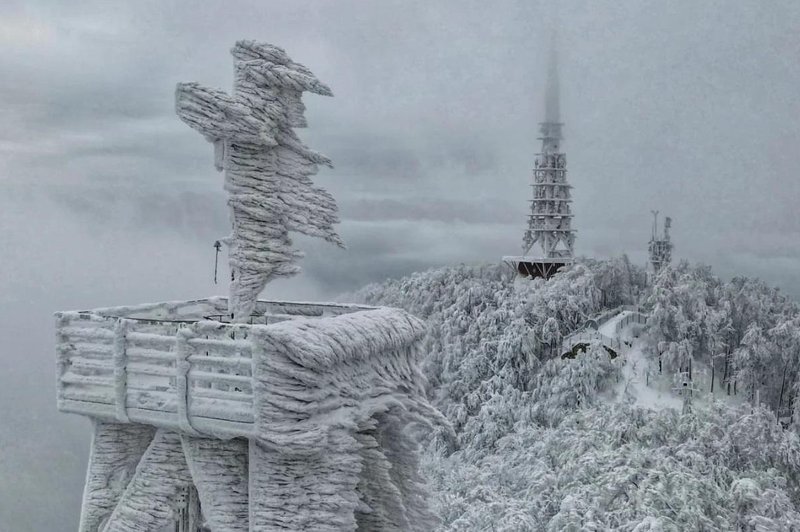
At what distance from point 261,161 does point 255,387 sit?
2028 mm

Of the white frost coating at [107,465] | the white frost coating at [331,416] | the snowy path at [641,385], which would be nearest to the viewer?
the white frost coating at [331,416]

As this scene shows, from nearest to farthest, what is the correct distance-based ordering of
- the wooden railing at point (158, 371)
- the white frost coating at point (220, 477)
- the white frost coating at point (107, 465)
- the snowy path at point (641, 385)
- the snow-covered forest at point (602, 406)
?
the wooden railing at point (158, 371) → the white frost coating at point (220, 477) → the white frost coating at point (107, 465) → the snow-covered forest at point (602, 406) → the snowy path at point (641, 385)

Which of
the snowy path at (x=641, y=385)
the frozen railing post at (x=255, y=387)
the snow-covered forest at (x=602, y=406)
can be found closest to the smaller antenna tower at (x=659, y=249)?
the snow-covered forest at (x=602, y=406)

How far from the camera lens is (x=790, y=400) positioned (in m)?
18.0

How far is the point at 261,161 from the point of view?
6.23 metres

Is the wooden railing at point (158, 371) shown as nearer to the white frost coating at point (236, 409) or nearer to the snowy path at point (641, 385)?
the white frost coating at point (236, 409)

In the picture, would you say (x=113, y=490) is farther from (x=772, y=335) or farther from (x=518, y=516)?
(x=772, y=335)

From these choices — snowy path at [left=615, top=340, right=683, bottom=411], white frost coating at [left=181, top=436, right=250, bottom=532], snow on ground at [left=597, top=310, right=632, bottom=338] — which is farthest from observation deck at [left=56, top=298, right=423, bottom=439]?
snow on ground at [left=597, top=310, right=632, bottom=338]

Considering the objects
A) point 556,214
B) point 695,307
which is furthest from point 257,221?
point 556,214

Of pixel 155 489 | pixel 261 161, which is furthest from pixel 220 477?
pixel 261 161

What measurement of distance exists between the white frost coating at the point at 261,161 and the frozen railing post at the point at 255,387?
0.04ft

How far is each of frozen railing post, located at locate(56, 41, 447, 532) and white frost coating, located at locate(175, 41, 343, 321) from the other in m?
0.01

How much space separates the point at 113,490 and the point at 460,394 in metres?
13.1

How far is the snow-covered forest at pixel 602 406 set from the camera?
12117 millimetres
